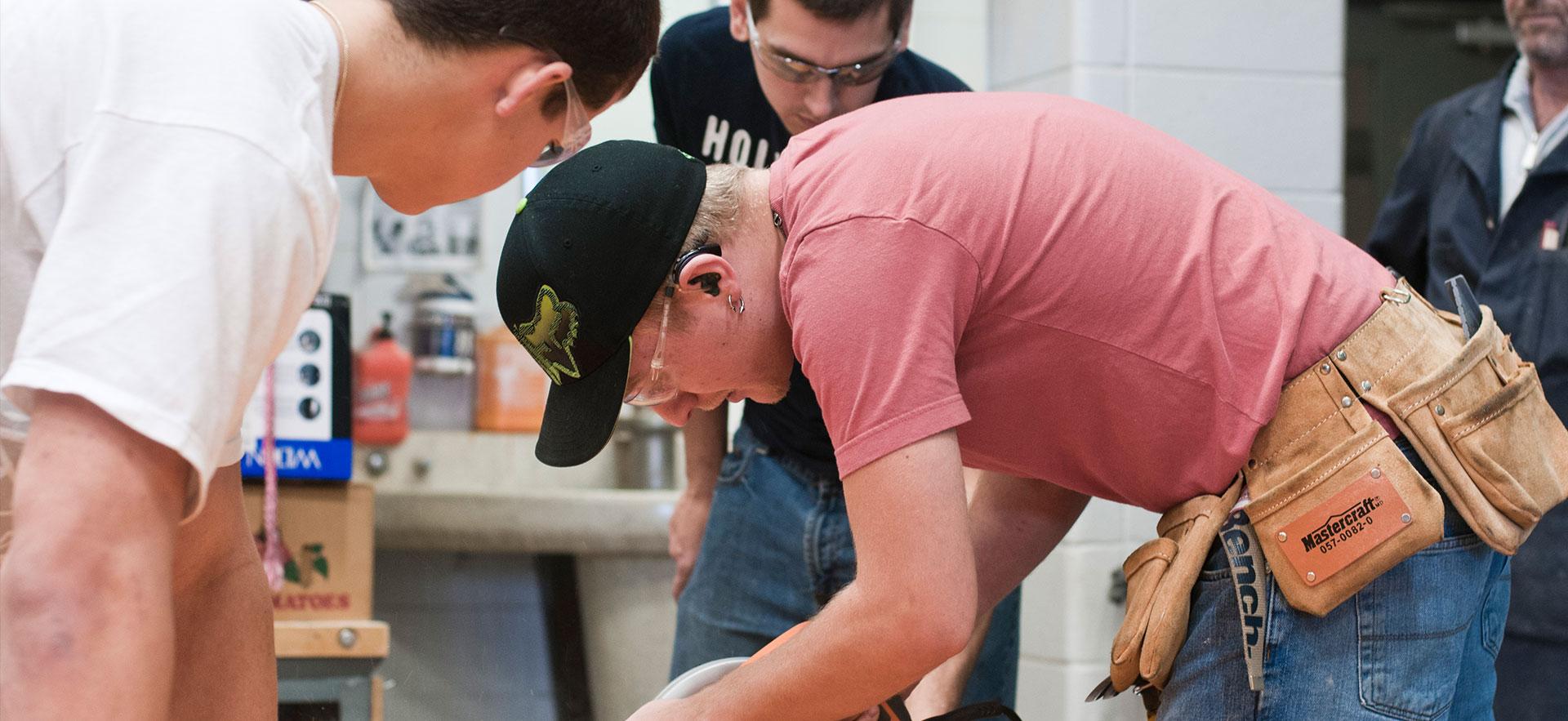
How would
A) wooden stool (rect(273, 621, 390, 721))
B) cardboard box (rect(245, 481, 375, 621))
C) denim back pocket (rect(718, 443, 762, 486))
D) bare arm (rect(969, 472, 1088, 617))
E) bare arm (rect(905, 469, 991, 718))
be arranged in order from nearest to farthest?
bare arm (rect(969, 472, 1088, 617))
bare arm (rect(905, 469, 991, 718))
denim back pocket (rect(718, 443, 762, 486))
wooden stool (rect(273, 621, 390, 721))
cardboard box (rect(245, 481, 375, 621))

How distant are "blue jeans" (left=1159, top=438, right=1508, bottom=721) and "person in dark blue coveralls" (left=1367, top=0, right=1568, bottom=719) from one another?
118cm

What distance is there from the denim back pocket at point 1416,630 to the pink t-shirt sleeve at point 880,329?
37 centimetres

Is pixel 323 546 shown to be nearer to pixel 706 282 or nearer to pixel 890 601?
pixel 706 282

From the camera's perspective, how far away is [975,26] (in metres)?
2.62

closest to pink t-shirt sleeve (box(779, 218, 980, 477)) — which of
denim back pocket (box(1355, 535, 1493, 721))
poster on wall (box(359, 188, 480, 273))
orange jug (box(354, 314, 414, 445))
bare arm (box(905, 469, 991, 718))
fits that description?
denim back pocket (box(1355, 535, 1493, 721))

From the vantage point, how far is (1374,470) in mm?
1036

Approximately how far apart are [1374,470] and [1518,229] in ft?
4.86

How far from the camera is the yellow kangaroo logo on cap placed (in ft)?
3.54

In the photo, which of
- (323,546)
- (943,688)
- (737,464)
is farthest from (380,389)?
(943,688)

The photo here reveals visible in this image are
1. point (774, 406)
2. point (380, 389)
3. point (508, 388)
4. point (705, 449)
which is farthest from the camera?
point (508, 388)

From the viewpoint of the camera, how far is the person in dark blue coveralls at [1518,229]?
2107mm

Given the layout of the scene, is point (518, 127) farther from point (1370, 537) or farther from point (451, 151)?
point (1370, 537)

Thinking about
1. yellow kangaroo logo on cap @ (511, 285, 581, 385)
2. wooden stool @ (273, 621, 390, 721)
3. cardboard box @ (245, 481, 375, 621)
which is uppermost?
yellow kangaroo logo on cap @ (511, 285, 581, 385)

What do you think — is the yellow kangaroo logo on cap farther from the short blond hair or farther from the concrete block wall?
the concrete block wall
